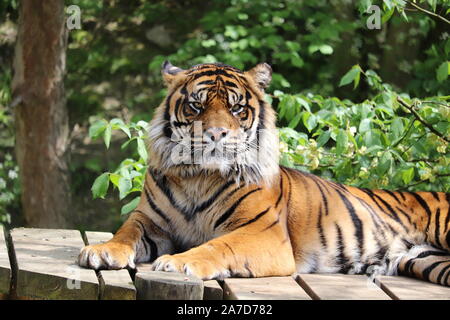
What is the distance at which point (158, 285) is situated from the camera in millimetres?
2850

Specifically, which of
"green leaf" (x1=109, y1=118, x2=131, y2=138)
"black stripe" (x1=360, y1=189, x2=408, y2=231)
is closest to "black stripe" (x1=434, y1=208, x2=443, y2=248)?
"black stripe" (x1=360, y1=189, x2=408, y2=231)

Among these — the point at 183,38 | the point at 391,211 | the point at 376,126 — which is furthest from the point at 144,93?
the point at 391,211

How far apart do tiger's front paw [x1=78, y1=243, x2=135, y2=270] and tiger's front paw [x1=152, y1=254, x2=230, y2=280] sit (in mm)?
172

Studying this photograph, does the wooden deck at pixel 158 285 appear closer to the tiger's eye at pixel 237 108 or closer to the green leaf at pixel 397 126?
the tiger's eye at pixel 237 108

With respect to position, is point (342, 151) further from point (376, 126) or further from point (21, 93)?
point (21, 93)

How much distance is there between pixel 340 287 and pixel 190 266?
25.7 inches

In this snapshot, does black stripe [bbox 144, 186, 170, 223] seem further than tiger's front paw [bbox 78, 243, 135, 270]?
Yes

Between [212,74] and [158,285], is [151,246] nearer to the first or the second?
[158,285]

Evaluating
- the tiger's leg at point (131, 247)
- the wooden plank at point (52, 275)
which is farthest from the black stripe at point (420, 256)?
the wooden plank at point (52, 275)

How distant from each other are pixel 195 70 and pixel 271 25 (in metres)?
4.68

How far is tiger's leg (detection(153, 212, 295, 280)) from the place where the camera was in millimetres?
3078

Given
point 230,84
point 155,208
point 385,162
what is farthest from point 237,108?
point 385,162

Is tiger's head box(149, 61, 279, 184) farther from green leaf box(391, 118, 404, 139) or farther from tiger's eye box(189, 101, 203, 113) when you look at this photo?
green leaf box(391, 118, 404, 139)

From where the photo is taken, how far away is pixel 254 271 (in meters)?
3.29
